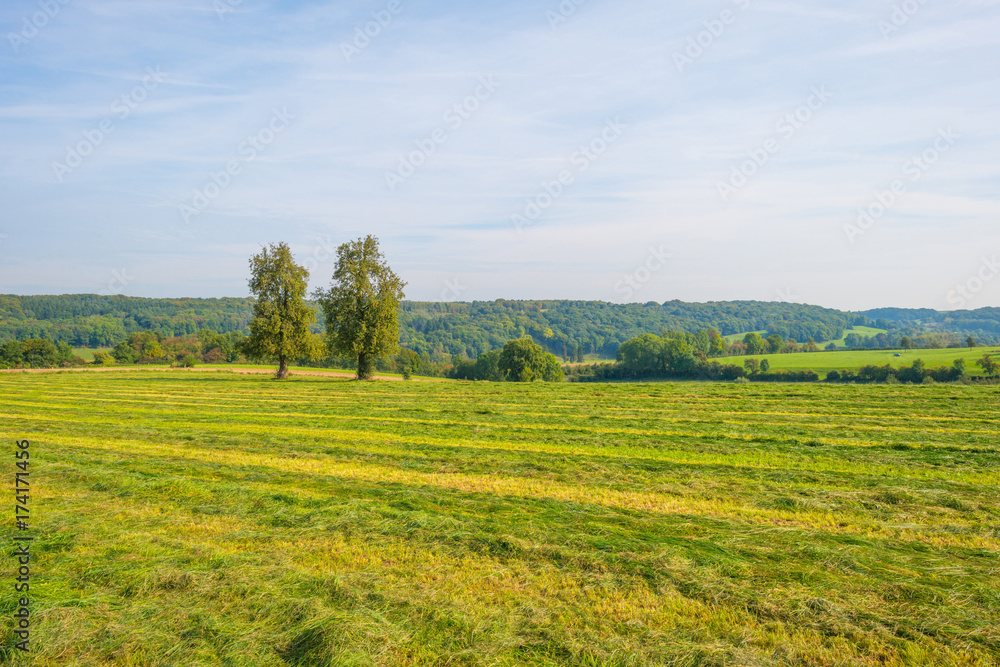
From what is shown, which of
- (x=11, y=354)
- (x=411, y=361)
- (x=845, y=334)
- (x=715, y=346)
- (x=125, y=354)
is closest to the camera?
(x=11, y=354)

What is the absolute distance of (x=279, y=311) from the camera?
138 ft

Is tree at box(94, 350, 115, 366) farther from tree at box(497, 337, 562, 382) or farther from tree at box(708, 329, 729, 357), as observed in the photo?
tree at box(708, 329, 729, 357)

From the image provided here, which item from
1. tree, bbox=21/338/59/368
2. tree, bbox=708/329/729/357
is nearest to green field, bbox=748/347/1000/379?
tree, bbox=708/329/729/357

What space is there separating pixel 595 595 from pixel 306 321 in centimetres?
4118

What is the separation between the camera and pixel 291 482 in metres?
9.97

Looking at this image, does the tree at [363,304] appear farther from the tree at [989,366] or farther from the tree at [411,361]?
the tree at [989,366]

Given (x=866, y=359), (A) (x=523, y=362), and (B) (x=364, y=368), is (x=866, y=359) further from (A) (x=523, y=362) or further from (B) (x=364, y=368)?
(B) (x=364, y=368)

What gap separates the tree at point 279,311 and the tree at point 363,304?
3153mm

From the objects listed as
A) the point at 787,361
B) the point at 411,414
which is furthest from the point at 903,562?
the point at 787,361

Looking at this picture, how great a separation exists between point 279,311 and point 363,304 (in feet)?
24.2

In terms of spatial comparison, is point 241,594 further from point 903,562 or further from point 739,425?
point 739,425

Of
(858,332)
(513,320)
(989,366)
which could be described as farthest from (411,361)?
(858,332)

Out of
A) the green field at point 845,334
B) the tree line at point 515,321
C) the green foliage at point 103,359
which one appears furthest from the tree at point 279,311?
the green field at point 845,334

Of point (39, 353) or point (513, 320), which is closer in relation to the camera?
point (39, 353)
